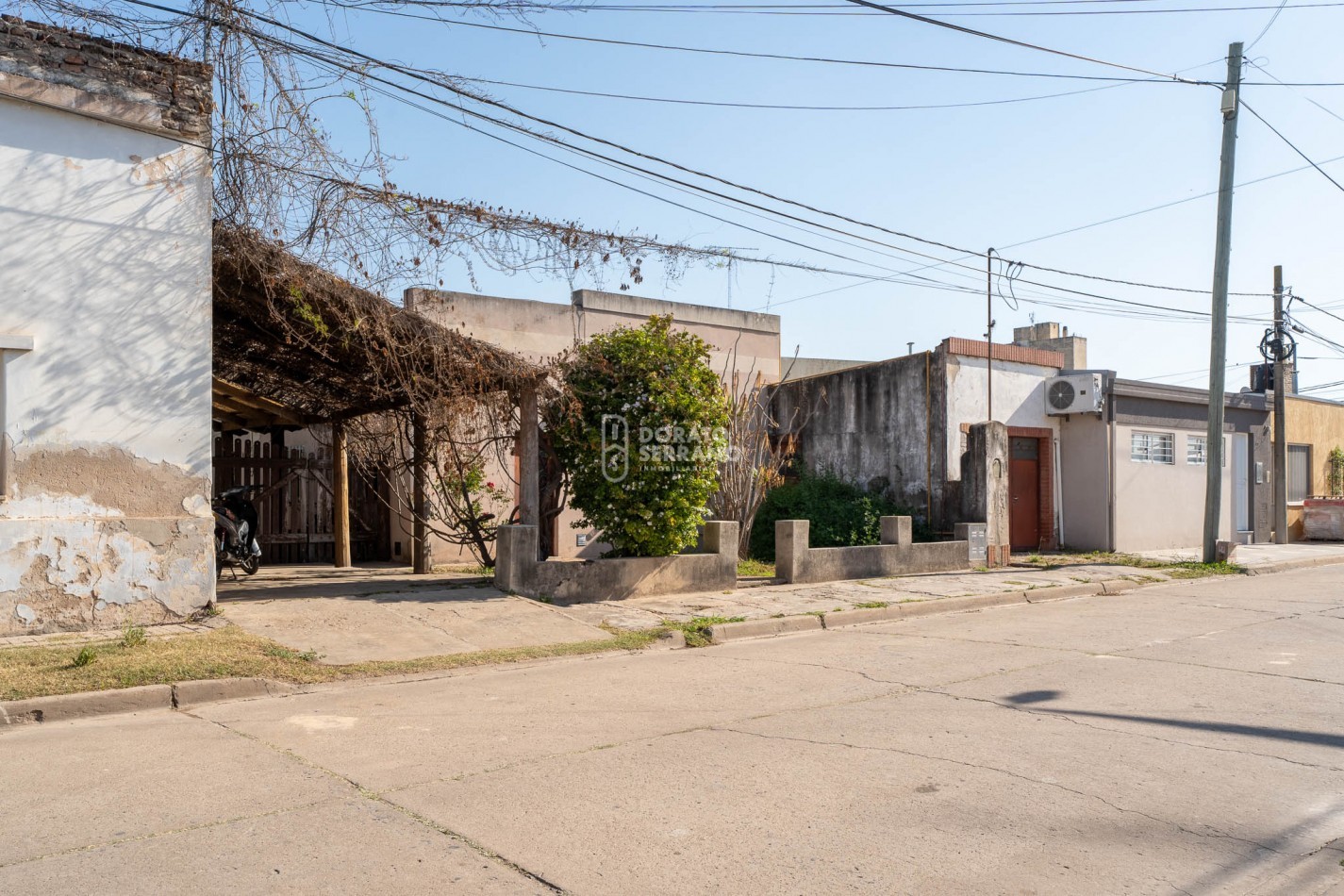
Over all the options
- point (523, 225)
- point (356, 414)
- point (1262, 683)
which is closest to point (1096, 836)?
point (1262, 683)

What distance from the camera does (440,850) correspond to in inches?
167

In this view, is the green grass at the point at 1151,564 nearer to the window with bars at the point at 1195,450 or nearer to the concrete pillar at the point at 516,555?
the window with bars at the point at 1195,450

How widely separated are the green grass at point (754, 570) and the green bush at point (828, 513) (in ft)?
5.33

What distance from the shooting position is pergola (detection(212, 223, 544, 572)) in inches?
413

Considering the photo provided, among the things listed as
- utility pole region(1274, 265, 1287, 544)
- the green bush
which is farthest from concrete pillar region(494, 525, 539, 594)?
utility pole region(1274, 265, 1287, 544)

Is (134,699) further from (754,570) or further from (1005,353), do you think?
(1005,353)

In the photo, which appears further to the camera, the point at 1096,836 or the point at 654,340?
the point at 654,340

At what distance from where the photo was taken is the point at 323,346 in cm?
1147

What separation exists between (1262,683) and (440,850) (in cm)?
673

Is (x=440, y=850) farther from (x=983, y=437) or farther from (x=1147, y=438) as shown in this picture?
(x=1147, y=438)

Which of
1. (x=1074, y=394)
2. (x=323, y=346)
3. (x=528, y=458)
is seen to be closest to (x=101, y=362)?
(x=323, y=346)

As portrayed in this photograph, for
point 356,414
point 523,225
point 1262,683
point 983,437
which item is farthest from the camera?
point 983,437

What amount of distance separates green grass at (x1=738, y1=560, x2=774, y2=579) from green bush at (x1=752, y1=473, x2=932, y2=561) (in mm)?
1623

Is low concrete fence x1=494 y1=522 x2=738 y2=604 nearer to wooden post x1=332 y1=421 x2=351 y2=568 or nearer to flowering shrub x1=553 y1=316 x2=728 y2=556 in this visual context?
flowering shrub x1=553 y1=316 x2=728 y2=556
